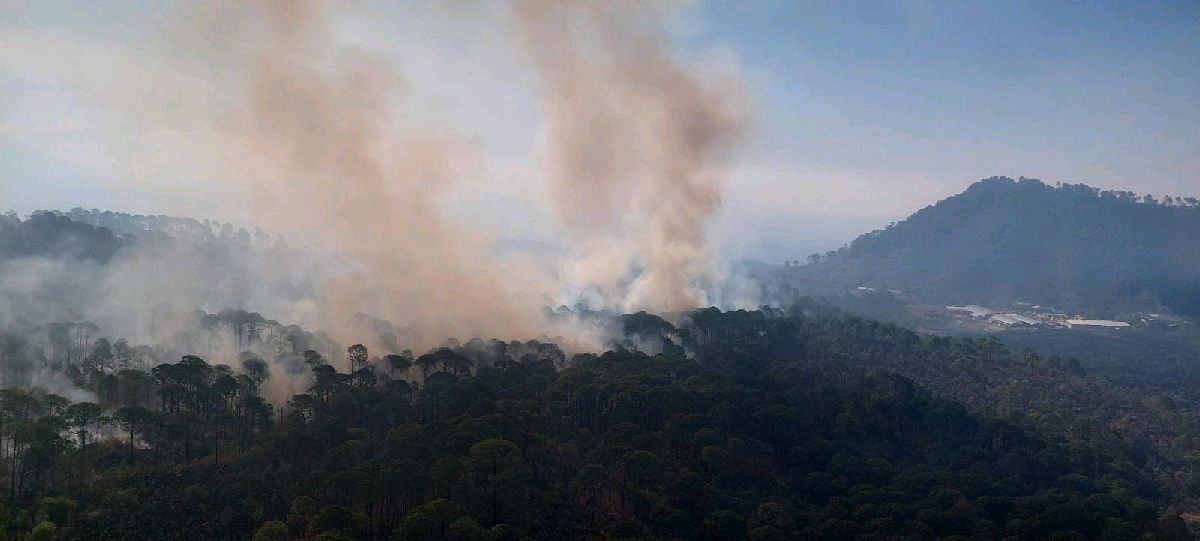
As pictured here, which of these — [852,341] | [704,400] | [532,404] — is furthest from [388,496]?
[852,341]

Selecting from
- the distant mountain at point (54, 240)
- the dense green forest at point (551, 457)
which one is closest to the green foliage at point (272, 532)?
the dense green forest at point (551, 457)

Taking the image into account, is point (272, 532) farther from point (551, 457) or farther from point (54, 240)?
point (54, 240)

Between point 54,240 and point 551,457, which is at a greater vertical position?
point 54,240

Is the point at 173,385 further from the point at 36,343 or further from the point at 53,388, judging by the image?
the point at 36,343

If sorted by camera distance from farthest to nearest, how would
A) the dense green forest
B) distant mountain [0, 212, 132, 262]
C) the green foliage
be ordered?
distant mountain [0, 212, 132, 262] → the dense green forest → the green foliage

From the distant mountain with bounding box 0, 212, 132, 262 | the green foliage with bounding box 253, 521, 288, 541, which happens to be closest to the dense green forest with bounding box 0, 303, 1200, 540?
the green foliage with bounding box 253, 521, 288, 541

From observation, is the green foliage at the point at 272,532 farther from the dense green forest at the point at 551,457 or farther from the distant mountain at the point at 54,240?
the distant mountain at the point at 54,240

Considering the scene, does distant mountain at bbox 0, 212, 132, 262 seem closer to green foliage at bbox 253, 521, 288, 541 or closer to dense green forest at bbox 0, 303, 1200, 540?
dense green forest at bbox 0, 303, 1200, 540

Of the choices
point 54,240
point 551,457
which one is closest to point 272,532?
point 551,457
